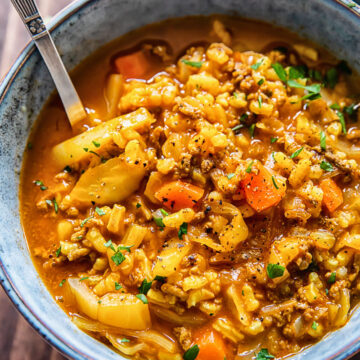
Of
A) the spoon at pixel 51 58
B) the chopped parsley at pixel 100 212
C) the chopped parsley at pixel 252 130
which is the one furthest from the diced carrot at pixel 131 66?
the chopped parsley at pixel 100 212

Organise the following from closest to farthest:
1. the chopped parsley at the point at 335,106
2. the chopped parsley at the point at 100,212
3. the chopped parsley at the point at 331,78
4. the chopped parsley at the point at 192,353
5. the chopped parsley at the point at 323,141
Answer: the chopped parsley at the point at 192,353, the chopped parsley at the point at 100,212, the chopped parsley at the point at 323,141, the chopped parsley at the point at 335,106, the chopped parsley at the point at 331,78

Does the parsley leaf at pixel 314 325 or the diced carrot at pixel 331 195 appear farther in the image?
the diced carrot at pixel 331 195

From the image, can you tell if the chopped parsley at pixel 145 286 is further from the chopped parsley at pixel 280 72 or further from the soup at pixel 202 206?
the chopped parsley at pixel 280 72

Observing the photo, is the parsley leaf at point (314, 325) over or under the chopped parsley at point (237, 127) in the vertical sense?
under

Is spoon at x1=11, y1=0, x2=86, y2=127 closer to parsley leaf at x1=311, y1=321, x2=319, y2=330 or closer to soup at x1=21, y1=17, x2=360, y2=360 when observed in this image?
soup at x1=21, y1=17, x2=360, y2=360

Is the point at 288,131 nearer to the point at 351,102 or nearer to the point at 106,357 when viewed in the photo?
the point at 351,102

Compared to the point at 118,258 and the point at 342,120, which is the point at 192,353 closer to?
the point at 118,258

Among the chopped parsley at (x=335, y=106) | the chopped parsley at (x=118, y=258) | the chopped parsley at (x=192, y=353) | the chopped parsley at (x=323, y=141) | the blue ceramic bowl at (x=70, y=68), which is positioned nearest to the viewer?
the blue ceramic bowl at (x=70, y=68)

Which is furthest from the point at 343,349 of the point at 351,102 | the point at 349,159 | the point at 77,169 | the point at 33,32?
the point at 33,32
